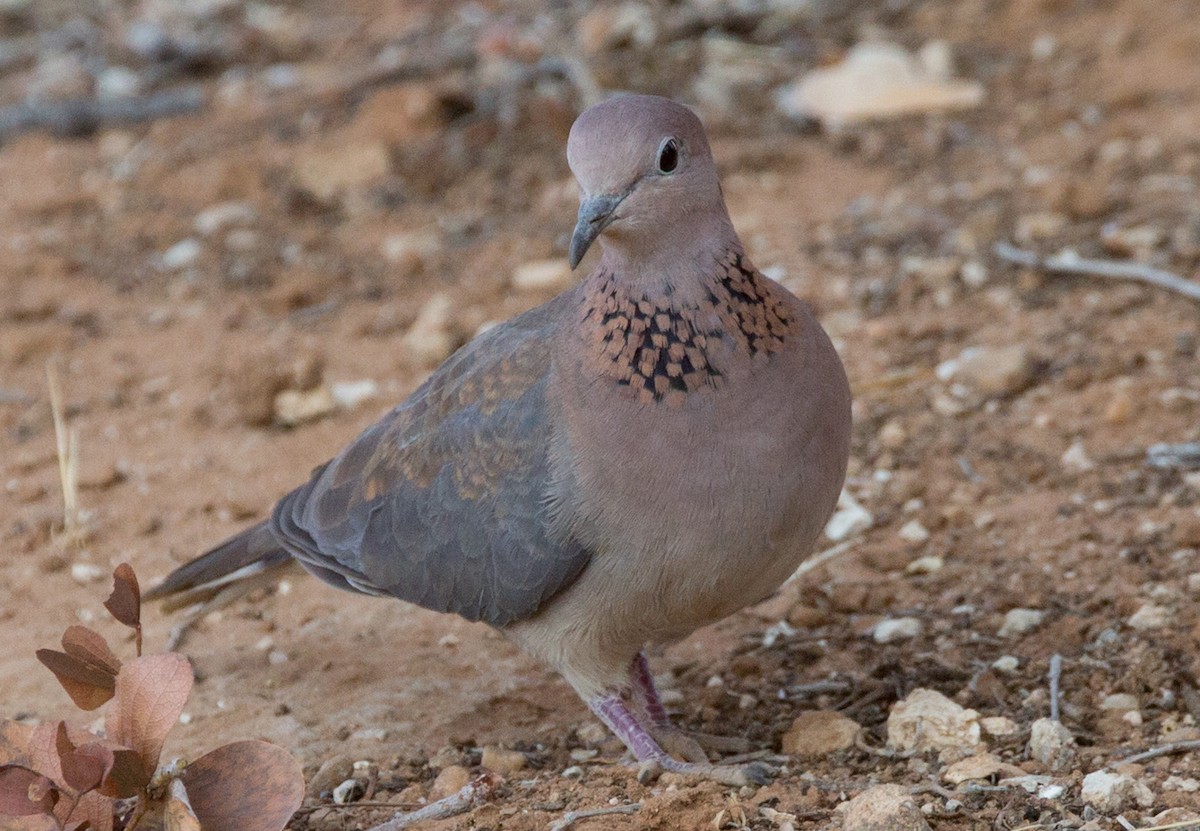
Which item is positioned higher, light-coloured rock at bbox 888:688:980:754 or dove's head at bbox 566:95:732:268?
dove's head at bbox 566:95:732:268

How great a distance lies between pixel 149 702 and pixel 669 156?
60.2 inches

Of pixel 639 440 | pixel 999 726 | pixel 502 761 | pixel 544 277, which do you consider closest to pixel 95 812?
pixel 502 761

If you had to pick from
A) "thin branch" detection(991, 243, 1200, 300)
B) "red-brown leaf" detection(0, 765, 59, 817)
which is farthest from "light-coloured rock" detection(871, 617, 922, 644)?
"red-brown leaf" detection(0, 765, 59, 817)

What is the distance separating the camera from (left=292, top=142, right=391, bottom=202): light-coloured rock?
6996 mm

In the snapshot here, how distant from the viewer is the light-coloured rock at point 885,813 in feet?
9.16

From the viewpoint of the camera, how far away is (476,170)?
6.91 m

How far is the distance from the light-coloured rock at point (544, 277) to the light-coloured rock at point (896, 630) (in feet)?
7.51

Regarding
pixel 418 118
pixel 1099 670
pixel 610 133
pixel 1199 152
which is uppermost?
pixel 610 133

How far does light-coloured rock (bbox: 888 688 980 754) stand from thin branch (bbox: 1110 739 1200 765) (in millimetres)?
333

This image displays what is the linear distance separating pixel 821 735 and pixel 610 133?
1433mm

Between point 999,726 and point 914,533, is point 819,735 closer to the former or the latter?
point 999,726

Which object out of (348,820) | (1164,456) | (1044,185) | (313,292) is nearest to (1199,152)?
(1044,185)

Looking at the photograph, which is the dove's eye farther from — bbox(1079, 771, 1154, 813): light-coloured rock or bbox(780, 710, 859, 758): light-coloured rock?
bbox(1079, 771, 1154, 813): light-coloured rock

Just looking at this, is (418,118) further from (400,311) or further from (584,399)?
(584,399)
